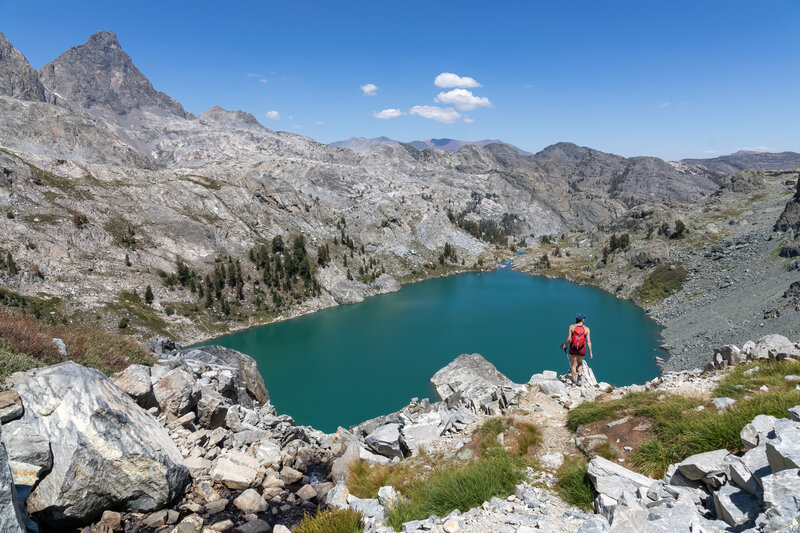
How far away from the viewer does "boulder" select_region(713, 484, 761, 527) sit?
5840 mm

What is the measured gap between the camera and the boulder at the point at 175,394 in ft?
50.5

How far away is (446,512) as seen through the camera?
8945 mm

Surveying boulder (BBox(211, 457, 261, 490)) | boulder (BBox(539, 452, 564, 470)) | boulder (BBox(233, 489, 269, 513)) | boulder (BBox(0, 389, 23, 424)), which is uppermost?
boulder (BBox(0, 389, 23, 424))

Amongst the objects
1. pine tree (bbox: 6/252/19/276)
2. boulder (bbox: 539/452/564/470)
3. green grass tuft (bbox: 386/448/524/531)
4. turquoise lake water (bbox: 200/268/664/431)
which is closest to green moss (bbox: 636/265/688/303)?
turquoise lake water (bbox: 200/268/664/431)

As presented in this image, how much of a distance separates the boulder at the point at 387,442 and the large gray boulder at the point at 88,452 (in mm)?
6719

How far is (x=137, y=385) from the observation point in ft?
47.5

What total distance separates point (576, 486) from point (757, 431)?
11.7 feet

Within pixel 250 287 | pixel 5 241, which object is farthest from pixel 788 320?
pixel 5 241

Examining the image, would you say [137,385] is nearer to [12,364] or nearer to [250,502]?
[12,364]

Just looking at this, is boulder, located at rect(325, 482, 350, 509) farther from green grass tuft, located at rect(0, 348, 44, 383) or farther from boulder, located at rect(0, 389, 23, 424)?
green grass tuft, located at rect(0, 348, 44, 383)

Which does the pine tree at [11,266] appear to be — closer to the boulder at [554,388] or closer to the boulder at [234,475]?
the boulder at [234,475]

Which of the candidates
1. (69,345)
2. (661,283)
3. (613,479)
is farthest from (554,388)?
(661,283)

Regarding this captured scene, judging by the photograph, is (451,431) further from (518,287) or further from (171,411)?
(518,287)

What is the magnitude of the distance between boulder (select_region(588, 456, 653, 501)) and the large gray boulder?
36.7ft
